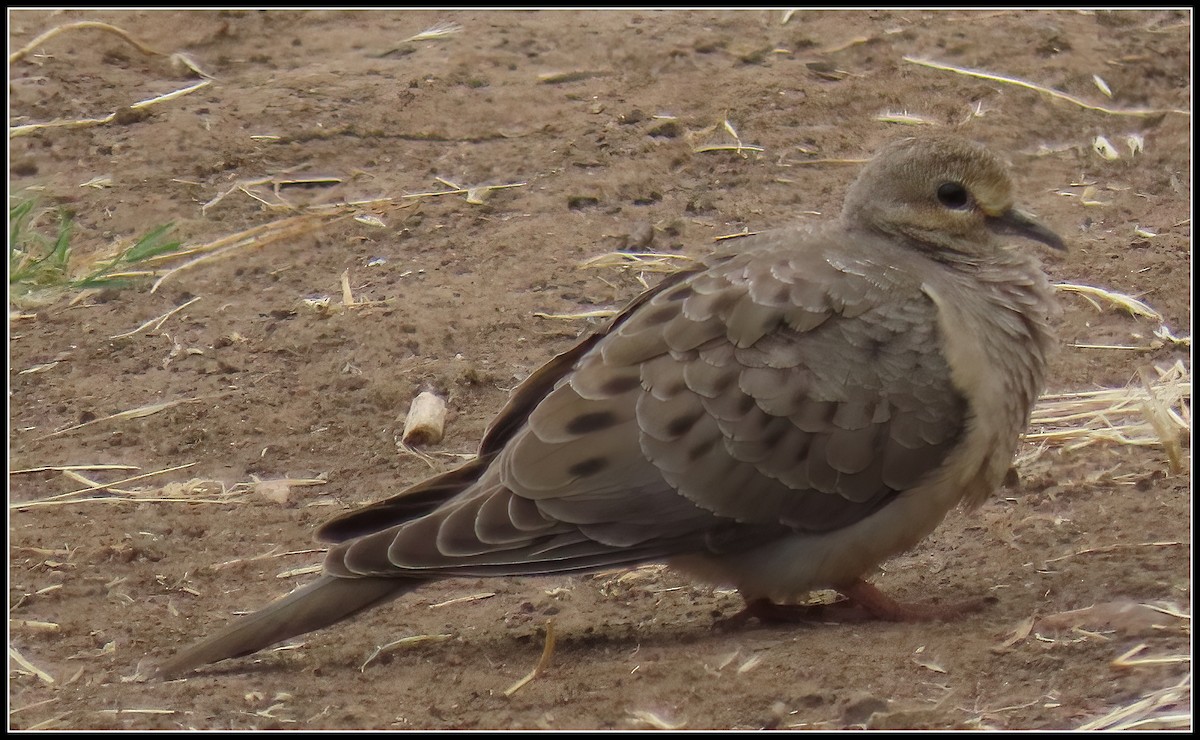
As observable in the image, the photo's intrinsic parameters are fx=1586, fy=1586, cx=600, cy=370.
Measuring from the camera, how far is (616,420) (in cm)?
438

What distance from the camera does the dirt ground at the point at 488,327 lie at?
13.6 feet

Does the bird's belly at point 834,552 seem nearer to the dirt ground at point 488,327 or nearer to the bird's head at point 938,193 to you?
the dirt ground at point 488,327

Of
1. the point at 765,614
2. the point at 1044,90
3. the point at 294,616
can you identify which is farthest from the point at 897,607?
the point at 1044,90

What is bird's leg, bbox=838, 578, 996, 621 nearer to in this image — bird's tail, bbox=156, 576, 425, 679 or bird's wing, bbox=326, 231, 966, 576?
bird's wing, bbox=326, 231, 966, 576

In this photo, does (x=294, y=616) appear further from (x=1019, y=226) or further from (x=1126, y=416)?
(x=1126, y=416)

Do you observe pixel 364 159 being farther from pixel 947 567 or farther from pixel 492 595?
pixel 947 567

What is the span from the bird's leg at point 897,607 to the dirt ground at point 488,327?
6 cm

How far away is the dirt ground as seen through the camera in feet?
13.6

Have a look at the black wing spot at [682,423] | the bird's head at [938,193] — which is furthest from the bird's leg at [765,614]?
the bird's head at [938,193]

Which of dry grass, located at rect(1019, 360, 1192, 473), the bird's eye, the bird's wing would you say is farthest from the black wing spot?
dry grass, located at rect(1019, 360, 1192, 473)

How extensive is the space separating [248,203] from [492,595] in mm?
2922

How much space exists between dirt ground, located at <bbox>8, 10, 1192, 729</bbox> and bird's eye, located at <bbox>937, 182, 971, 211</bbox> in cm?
99

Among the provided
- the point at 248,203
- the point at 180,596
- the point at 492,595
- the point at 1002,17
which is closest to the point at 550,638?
the point at 492,595

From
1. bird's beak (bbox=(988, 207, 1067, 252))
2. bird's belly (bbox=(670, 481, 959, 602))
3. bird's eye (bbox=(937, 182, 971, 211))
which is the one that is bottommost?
bird's belly (bbox=(670, 481, 959, 602))
